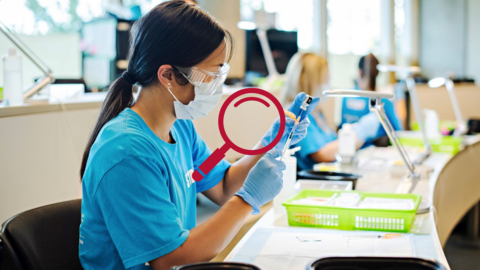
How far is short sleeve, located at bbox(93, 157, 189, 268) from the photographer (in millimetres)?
896

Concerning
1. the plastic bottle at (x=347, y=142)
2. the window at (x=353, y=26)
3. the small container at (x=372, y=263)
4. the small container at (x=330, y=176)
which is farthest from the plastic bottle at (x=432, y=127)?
the small container at (x=372, y=263)

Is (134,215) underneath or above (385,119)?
underneath

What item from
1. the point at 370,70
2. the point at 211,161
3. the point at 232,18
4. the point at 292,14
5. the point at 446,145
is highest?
the point at 292,14

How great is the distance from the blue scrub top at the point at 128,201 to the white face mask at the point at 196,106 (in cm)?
10

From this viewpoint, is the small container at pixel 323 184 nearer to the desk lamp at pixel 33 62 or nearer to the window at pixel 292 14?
the desk lamp at pixel 33 62

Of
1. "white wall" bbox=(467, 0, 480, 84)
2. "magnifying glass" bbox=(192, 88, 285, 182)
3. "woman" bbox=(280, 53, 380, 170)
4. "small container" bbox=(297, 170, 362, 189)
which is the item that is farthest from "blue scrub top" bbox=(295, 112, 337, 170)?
"white wall" bbox=(467, 0, 480, 84)

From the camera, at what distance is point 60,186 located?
167 centimetres

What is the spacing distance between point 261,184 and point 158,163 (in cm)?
27

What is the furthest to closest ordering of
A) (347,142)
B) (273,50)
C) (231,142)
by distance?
1. (273,50)
2. (347,142)
3. (231,142)

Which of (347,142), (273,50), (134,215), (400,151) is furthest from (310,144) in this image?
(273,50)

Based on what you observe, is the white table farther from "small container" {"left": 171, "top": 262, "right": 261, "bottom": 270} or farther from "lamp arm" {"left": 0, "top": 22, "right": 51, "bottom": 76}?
"lamp arm" {"left": 0, "top": 22, "right": 51, "bottom": 76}

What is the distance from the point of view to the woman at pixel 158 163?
0.90 m

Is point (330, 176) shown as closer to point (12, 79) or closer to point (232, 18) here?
point (12, 79)

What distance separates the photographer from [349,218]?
127cm
